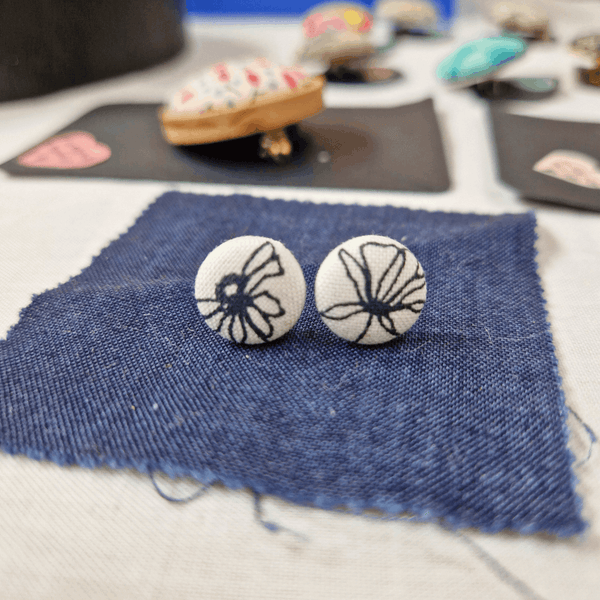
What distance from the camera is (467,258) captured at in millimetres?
840

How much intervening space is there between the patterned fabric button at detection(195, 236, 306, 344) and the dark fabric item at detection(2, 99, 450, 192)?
579 millimetres

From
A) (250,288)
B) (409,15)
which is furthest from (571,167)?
(409,15)

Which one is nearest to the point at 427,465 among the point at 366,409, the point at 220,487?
the point at 366,409

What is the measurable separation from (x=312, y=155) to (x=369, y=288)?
2.49 ft

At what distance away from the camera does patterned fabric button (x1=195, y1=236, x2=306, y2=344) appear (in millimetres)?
632

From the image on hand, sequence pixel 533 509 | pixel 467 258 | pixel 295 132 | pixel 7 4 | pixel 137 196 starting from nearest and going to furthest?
pixel 533 509, pixel 467 258, pixel 137 196, pixel 295 132, pixel 7 4

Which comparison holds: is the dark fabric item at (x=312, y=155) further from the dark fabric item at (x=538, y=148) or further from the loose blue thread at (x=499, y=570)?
the loose blue thread at (x=499, y=570)

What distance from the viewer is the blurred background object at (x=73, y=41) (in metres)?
1.64

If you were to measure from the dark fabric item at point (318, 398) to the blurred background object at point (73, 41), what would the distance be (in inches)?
48.1

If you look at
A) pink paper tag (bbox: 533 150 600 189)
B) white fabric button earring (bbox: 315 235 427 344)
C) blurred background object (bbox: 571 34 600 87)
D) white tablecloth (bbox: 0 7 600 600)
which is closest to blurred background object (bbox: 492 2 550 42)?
blurred background object (bbox: 571 34 600 87)

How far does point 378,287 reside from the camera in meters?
0.63

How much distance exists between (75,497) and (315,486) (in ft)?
0.80

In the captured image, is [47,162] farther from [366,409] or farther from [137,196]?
[366,409]

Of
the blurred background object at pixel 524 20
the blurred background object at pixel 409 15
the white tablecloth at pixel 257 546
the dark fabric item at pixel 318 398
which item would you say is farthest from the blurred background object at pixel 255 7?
the white tablecloth at pixel 257 546
